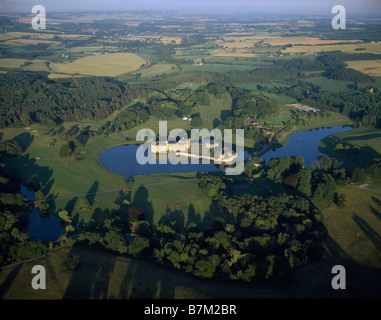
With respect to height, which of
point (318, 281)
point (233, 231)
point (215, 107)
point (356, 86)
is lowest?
point (318, 281)

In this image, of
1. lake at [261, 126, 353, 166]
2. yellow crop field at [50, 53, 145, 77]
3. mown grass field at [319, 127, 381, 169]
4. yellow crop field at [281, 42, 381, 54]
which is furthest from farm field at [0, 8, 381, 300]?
yellow crop field at [281, 42, 381, 54]

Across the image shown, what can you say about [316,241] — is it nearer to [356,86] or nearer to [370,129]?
[370,129]

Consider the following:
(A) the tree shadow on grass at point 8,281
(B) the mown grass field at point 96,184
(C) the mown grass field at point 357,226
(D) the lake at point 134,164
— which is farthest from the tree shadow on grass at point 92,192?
(C) the mown grass field at point 357,226

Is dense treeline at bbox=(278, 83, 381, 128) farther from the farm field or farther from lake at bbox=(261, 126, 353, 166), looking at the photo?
lake at bbox=(261, 126, 353, 166)

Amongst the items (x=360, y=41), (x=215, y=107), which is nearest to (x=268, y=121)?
(x=215, y=107)

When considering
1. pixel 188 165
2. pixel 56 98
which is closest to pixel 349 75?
pixel 188 165

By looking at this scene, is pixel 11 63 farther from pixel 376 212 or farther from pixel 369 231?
pixel 369 231
